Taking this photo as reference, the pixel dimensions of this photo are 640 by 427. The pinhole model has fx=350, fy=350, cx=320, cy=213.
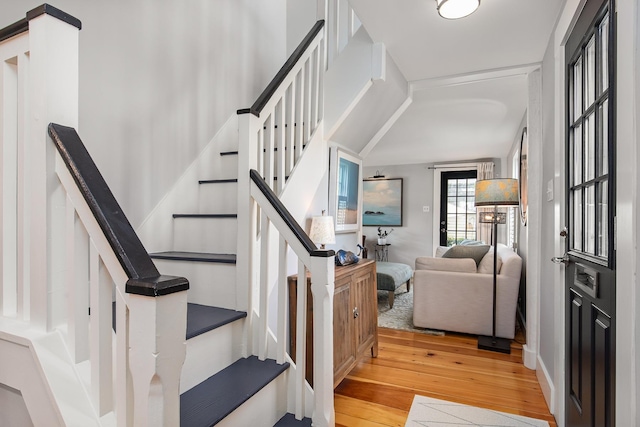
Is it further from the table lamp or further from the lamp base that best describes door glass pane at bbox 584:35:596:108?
the lamp base

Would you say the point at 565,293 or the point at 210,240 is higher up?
the point at 210,240

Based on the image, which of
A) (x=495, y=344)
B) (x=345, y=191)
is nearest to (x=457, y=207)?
(x=495, y=344)

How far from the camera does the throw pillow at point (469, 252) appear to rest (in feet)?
12.7

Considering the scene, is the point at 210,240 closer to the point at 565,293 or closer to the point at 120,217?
the point at 120,217

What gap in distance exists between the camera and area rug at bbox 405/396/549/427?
2.00 m

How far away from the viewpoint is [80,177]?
97 centimetres

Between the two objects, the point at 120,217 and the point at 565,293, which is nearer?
the point at 120,217

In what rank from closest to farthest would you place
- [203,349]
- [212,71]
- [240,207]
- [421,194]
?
[203,349]
[240,207]
[212,71]
[421,194]

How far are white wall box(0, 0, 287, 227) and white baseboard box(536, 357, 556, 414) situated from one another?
8.80 feet

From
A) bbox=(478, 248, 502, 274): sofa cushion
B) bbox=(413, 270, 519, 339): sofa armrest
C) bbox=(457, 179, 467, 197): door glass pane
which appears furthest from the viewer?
bbox=(457, 179, 467, 197): door glass pane

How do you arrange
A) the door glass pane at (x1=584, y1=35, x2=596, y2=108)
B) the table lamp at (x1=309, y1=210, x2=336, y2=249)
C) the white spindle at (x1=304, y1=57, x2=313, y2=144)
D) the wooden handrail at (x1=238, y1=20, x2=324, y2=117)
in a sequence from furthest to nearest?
the white spindle at (x1=304, y1=57, x2=313, y2=144)
the table lamp at (x1=309, y1=210, x2=336, y2=249)
the wooden handrail at (x1=238, y1=20, x2=324, y2=117)
the door glass pane at (x1=584, y1=35, x2=596, y2=108)

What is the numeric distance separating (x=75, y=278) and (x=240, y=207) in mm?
882

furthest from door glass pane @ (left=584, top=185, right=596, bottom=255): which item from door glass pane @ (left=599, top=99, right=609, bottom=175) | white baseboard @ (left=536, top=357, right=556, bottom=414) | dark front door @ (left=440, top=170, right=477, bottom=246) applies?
dark front door @ (left=440, top=170, right=477, bottom=246)

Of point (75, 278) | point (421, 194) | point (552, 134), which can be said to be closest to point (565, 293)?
point (552, 134)
